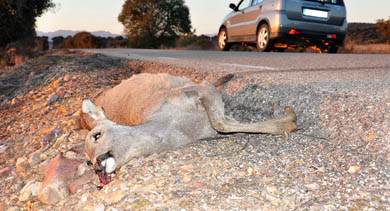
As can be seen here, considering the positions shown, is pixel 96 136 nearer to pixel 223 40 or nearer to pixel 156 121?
pixel 156 121

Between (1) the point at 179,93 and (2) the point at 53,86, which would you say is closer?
(1) the point at 179,93

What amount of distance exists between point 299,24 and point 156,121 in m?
6.34

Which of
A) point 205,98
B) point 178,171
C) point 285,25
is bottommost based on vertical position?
point 178,171

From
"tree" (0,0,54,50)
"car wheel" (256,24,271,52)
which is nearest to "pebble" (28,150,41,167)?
"car wheel" (256,24,271,52)

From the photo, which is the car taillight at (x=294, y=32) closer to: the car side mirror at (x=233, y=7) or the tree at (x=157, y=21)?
the car side mirror at (x=233, y=7)

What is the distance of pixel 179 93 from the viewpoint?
7.61 feet

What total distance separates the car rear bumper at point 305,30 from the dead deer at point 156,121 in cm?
544

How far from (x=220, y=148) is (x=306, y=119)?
757 mm

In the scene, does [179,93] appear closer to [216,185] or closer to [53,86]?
[216,185]

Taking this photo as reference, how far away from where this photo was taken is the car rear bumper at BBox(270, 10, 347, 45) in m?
7.52

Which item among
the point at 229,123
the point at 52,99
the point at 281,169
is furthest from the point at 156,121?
the point at 52,99

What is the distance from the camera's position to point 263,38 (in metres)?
8.41

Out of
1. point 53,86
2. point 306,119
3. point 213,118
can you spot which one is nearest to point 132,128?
point 213,118

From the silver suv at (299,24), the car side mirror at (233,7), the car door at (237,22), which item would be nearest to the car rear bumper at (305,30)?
the silver suv at (299,24)
